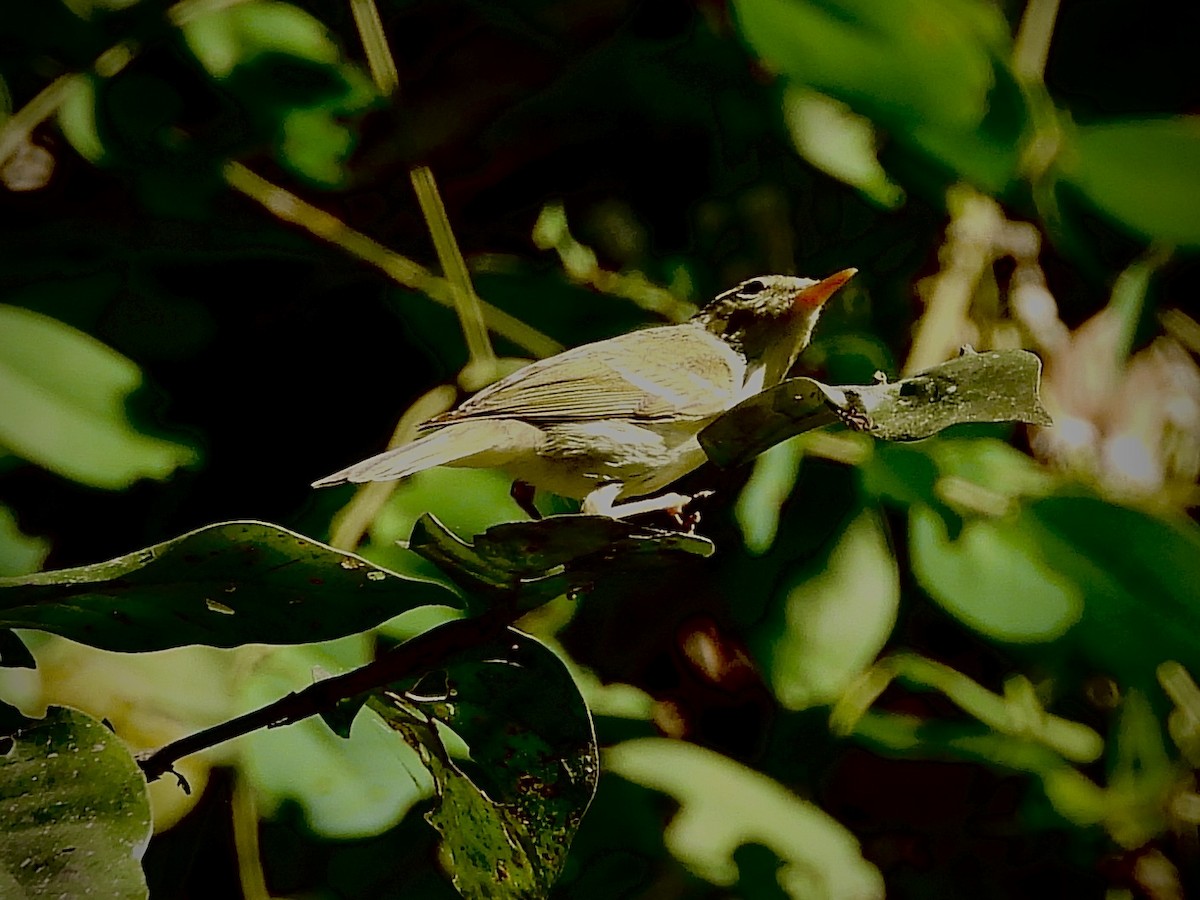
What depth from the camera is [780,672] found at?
99cm

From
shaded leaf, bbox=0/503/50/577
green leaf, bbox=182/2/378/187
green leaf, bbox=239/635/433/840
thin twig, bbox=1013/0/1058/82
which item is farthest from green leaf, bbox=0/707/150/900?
thin twig, bbox=1013/0/1058/82

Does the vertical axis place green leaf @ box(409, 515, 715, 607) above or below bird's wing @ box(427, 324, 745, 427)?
above

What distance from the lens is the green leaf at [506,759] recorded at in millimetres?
625

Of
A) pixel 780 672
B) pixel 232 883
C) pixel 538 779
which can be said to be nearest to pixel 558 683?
pixel 538 779

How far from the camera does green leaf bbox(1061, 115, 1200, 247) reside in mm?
1003

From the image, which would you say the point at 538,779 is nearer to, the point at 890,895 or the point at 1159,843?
the point at 890,895

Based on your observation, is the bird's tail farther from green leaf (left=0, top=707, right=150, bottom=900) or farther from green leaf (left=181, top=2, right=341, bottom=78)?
green leaf (left=181, top=2, right=341, bottom=78)

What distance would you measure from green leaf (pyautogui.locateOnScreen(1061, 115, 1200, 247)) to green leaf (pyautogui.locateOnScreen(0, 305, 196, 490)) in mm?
818

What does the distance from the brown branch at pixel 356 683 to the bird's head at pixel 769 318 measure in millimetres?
608

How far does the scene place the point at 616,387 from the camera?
1006 millimetres

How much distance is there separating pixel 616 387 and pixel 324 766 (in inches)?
15.4

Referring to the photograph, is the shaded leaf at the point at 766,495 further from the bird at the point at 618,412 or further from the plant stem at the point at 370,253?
the plant stem at the point at 370,253

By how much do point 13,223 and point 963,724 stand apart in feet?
3.64

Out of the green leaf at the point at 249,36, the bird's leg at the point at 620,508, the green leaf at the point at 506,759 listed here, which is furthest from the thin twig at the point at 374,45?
the green leaf at the point at 506,759
